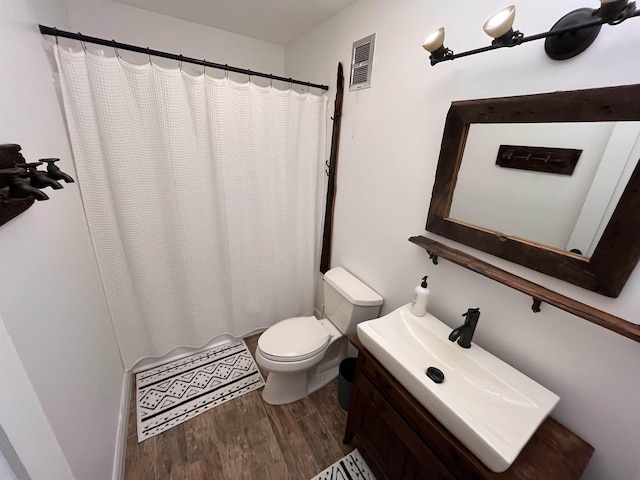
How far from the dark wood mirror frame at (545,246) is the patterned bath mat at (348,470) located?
1265 millimetres

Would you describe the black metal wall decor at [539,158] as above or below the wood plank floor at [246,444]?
above

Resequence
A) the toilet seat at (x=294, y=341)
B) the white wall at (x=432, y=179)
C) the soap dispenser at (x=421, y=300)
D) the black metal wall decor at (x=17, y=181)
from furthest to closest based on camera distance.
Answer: the toilet seat at (x=294, y=341), the soap dispenser at (x=421, y=300), the white wall at (x=432, y=179), the black metal wall decor at (x=17, y=181)

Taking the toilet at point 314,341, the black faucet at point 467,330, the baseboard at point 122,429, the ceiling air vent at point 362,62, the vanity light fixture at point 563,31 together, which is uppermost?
the ceiling air vent at point 362,62

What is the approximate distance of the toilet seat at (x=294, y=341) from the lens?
4.71ft

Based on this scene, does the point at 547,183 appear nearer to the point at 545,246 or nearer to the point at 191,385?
the point at 545,246

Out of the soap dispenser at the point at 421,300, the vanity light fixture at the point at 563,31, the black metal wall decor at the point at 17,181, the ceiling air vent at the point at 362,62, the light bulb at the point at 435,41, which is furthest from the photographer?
the ceiling air vent at the point at 362,62

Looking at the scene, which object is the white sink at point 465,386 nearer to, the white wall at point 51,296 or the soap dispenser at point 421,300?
the soap dispenser at point 421,300

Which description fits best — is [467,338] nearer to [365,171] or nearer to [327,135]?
[365,171]

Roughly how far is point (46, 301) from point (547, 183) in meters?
1.66

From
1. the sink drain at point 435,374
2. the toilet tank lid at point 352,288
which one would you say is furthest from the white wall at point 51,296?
the toilet tank lid at point 352,288

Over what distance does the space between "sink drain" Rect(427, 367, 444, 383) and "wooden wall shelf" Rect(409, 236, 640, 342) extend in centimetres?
42

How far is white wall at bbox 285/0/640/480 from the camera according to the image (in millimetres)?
750

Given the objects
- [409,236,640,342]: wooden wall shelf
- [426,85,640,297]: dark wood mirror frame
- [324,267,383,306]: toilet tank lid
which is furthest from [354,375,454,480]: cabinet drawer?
[426,85,640,297]: dark wood mirror frame

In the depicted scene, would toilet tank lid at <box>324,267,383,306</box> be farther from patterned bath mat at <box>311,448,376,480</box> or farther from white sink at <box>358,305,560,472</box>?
patterned bath mat at <box>311,448,376,480</box>
